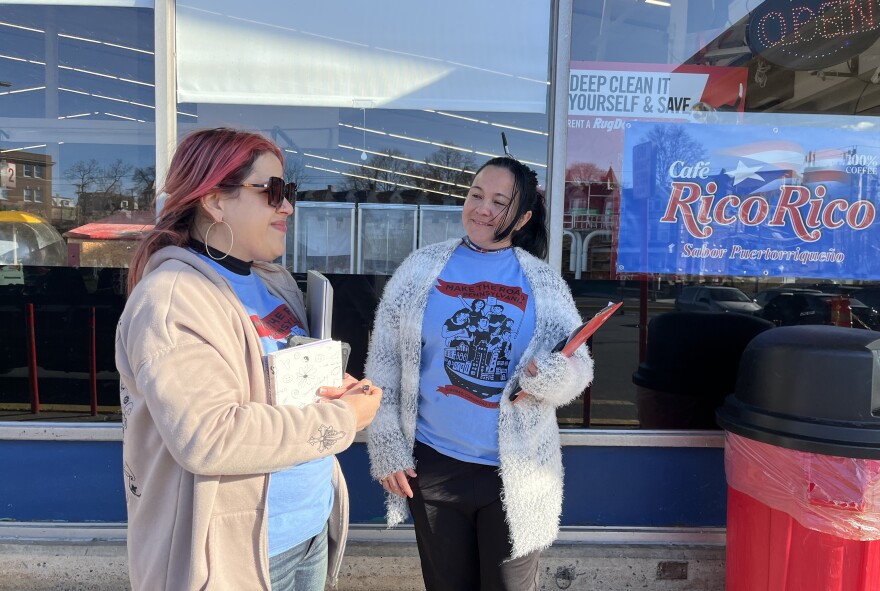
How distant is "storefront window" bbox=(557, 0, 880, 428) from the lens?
2900 millimetres

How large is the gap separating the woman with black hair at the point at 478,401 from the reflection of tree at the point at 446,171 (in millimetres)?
1202

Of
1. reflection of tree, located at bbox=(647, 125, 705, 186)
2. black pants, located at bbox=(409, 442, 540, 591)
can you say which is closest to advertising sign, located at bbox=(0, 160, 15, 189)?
black pants, located at bbox=(409, 442, 540, 591)

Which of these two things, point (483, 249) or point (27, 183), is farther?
point (27, 183)

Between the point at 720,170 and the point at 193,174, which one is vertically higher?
the point at 720,170

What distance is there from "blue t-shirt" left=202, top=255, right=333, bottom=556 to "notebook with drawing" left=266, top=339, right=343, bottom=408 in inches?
5.4

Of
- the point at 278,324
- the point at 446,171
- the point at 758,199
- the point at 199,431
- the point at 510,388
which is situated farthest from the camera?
the point at 446,171

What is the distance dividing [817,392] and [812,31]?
1.95m

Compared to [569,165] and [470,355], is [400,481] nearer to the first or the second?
[470,355]

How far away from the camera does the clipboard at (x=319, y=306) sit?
1.53m

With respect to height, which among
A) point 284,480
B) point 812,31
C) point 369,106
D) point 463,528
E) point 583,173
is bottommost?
point 463,528

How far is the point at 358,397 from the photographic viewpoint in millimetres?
1372

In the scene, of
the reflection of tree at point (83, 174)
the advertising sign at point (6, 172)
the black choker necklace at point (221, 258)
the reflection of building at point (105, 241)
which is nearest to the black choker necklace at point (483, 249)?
the black choker necklace at point (221, 258)

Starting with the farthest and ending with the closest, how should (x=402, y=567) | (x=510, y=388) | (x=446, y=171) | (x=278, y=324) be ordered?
(x=446, y=171) < (x=402, y=567) < (x=510, y=388) < (x=278, y=324)

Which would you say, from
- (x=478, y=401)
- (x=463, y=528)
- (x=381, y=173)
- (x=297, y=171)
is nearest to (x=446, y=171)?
(x=381, y=173)
